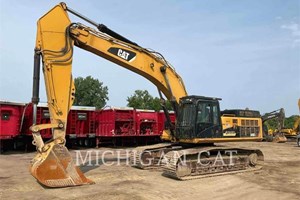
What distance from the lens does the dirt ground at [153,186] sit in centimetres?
875

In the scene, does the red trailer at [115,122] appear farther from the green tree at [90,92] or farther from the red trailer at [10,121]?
the green tree at [90,92]

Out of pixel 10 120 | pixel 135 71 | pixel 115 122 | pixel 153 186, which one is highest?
pixel 135 71

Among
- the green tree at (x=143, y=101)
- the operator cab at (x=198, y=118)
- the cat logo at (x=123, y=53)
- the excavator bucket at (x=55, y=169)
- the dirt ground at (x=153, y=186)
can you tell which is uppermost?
the green tree at (x=143, y=101)

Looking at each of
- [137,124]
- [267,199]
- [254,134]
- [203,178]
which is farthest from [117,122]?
[267,199]

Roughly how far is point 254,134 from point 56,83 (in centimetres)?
838

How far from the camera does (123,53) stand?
11.6m

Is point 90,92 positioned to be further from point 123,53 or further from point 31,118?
point 123,53

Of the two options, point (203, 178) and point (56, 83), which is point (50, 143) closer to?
point (56, 83)

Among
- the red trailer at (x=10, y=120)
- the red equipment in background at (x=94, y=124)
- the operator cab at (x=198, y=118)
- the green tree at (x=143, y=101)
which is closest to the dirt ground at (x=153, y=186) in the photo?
the operator cab at (x=198, y=118)

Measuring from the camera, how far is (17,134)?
2083 centimetres

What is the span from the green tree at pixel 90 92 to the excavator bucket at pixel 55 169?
196ft

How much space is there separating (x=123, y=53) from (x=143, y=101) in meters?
54.4

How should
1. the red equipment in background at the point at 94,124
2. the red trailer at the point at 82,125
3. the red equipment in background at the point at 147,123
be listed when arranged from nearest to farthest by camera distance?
the red equipment in background at the point at 94,124
the red trailer at the point at 82,125
the red equipment in background at the point at 147,123

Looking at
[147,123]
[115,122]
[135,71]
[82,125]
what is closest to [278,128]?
[147,123]
